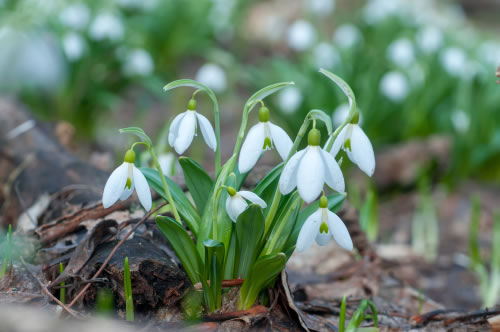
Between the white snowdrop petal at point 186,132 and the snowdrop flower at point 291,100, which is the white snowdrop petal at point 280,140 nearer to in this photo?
the white snowdrop petal at point 186,132

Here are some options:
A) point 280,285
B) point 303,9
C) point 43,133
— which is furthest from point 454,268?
point 303,9

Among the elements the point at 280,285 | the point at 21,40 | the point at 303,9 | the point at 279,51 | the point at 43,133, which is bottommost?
the point at 280,285

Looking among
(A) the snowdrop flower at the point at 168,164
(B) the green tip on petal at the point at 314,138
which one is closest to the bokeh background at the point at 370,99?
(A) the snowdrop flower at the point at 168,164

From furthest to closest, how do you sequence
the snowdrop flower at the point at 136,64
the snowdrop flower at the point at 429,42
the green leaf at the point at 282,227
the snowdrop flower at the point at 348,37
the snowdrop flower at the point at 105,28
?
the snowdrop flower at the point at 348,37 → the snowdrop flower at the point at 429,42 → the snowdrop flower at the point at 136,64 → the snowdrop flower at the point at 105,28 → the green leaf at the point at 282,227

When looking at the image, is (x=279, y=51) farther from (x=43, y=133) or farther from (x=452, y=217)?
(x=43, y=133)

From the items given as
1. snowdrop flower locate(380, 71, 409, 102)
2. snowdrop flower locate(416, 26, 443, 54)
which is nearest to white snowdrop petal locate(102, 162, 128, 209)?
snowdrop flower locate(380, 71, 409, 102)
